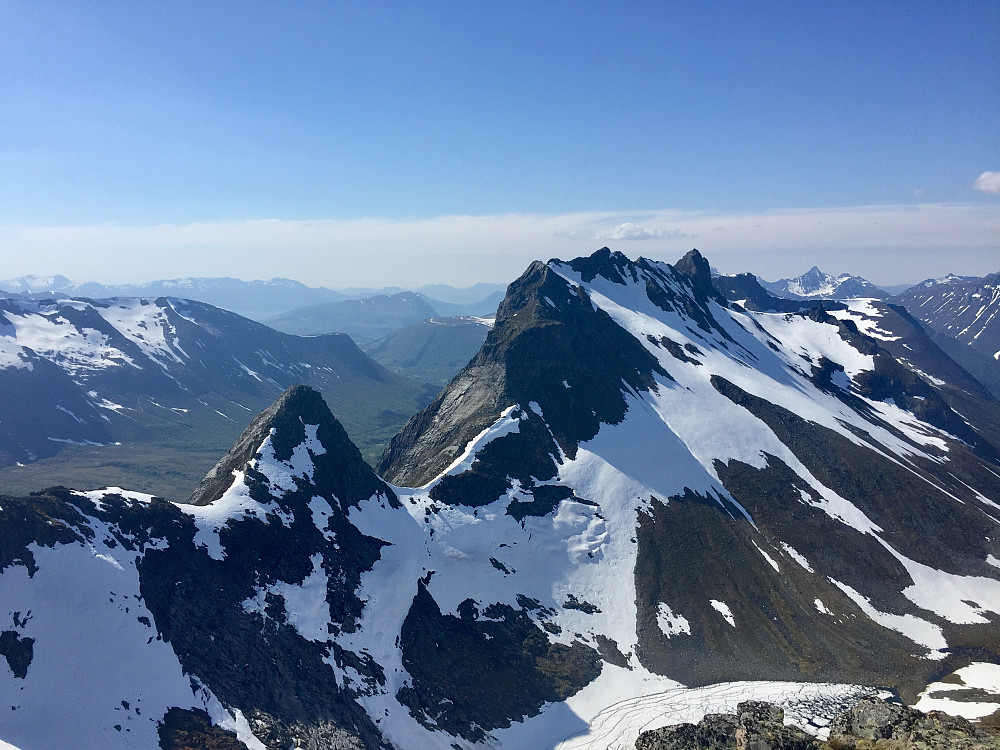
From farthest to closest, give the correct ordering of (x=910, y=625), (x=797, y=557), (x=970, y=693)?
(x=797, y=557)
(x=910, y=625)
(x=970, y=693)

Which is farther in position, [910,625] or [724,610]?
[910,625]

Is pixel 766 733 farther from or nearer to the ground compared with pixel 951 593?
farther from the ground

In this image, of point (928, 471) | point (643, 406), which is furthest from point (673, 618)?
point (928, 471)

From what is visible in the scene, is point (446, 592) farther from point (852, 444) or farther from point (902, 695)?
point (852, 444)

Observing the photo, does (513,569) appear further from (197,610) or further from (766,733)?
(766,733)

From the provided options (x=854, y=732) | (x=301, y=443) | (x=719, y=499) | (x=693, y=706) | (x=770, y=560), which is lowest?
(x=693, y=706)

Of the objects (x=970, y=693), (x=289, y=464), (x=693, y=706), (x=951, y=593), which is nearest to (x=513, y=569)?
(x=693, y=706)

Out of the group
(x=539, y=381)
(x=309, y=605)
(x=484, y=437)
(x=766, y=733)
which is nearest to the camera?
(x=766, y=733)
